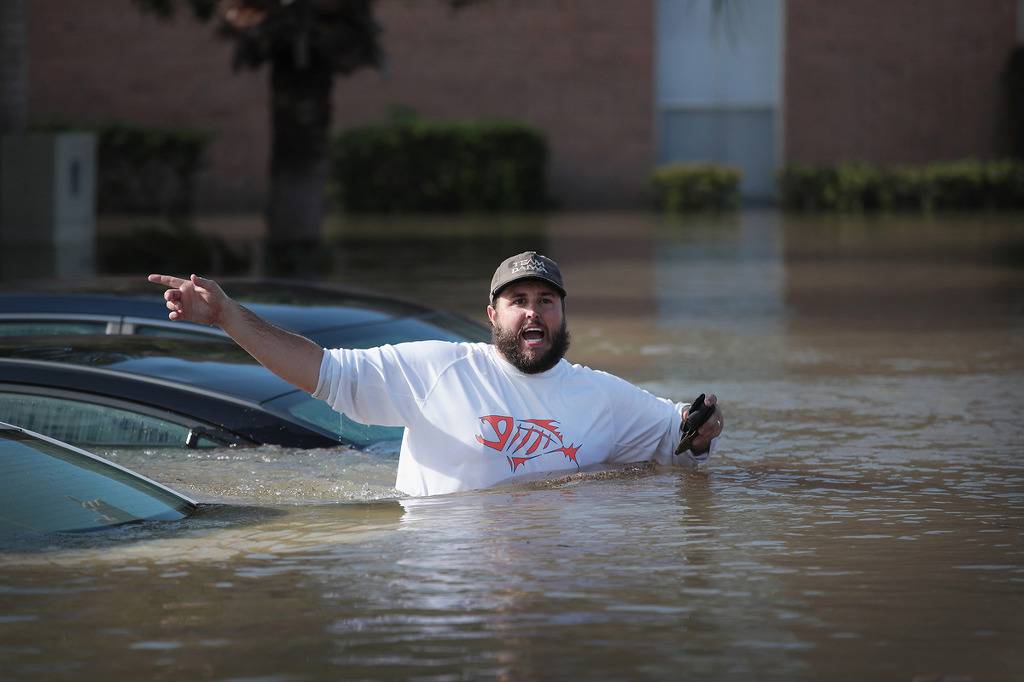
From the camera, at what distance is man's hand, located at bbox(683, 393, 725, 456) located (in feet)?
19.3

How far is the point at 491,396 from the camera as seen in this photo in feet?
19.0

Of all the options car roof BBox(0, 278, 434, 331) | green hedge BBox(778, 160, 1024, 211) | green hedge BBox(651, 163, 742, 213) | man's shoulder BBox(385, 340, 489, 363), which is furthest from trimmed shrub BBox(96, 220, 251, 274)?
green hedge BBox(778, 160, 1024, 211)

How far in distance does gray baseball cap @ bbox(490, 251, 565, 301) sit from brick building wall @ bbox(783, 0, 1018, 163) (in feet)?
85.8

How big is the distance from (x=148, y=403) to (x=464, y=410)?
1.23 metres

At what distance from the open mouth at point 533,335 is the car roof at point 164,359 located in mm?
1136

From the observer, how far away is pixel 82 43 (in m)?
31.0

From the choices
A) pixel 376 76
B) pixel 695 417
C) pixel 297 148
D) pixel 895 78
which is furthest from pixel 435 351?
pixel 895 78

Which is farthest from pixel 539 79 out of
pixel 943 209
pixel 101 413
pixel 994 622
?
pixel 994 622

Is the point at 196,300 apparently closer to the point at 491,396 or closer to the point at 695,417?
the point at 491,396

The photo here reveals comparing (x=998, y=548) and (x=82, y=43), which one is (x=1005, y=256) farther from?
(x=82, y=43)

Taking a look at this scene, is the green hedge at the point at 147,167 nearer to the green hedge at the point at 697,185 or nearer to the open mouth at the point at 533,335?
the green hedge at the point at 697,185

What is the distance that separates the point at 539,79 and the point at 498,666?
27688 millimetres

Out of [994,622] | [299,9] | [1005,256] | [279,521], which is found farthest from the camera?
[1005,256]

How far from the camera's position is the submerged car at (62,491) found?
482cm
